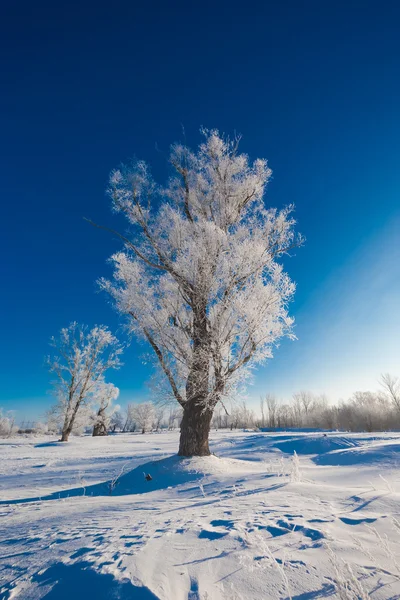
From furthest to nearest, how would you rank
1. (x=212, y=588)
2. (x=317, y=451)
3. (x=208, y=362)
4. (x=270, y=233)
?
(x=317, y=451) < (x=270, y=233) < (x=208, y=362) < (x=212, y=588)

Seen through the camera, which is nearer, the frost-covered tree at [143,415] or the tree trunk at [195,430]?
the tree trunk at [195,430]

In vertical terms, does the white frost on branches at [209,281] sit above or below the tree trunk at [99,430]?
above

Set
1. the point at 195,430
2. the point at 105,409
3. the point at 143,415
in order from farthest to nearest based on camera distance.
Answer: the point at 143,415, the point at 105,409, the point at 195,430

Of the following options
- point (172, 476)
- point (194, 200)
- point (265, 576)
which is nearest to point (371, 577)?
point (265, 576)

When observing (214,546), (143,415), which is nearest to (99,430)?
(143,415)

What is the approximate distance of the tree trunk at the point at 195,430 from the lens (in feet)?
24.4

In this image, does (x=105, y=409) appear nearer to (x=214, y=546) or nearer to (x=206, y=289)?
(x=206, y=289)

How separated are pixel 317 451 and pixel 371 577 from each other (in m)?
11.5

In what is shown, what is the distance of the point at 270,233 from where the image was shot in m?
8.48

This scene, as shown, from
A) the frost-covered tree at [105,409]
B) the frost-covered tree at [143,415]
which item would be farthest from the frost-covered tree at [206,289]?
the frost-covered tree at [143,415]

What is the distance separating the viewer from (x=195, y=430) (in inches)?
297

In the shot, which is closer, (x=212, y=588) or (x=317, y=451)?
(x=212, y=588)

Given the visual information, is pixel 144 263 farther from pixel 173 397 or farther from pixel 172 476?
pixel 172 476

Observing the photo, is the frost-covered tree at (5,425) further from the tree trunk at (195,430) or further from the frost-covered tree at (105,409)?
the tree trunk at (195,430)
